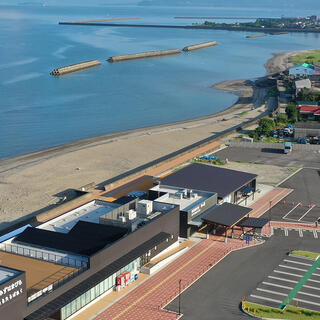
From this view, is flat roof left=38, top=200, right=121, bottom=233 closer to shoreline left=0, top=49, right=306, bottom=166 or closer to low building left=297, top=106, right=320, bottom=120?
shoreline left=0, top=49, right=306, bottom=166

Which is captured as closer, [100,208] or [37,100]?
[100,208]

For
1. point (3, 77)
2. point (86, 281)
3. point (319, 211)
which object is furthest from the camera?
point (3, 77)

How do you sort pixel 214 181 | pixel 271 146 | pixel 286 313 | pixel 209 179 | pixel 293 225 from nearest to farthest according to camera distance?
pixel 286 313, pixel 293 225, pixel 214 181, pixel 209 179, pixel 271 146

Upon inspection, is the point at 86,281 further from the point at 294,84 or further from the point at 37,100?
the point at 294,84

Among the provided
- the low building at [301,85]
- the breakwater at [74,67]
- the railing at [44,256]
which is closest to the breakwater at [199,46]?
the breakwater at [74,67]

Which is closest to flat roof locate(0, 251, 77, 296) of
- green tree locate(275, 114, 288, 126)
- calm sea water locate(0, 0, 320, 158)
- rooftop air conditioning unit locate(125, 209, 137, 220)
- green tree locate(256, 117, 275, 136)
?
rooftop air conditioning unit locate(125, 209, 137, 220)

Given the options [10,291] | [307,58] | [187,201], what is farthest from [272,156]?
[307,58]

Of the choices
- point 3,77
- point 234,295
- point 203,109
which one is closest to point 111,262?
point 234,295

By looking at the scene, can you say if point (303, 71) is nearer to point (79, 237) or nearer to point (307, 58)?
point (307, 58)
